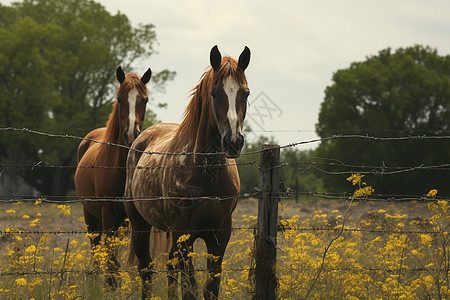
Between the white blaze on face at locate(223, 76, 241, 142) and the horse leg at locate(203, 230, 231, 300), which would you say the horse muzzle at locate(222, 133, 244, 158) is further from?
the horse leg at locate(203, 230, 231, 300)

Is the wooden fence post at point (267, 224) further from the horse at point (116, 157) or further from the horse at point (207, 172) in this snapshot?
the horse at point (116, 157)

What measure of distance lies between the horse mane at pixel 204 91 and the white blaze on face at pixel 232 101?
0.21 feet

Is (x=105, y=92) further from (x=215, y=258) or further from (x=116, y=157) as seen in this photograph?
(x=215, y=258)

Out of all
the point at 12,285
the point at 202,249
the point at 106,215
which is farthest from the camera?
the point at 202,249

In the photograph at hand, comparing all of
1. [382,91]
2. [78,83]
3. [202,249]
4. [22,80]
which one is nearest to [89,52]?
[78,83]

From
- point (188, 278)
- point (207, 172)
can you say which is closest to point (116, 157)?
point (207, 172)

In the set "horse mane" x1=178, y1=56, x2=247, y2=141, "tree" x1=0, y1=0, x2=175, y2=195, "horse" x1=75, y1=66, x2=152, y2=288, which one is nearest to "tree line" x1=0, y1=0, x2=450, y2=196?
"tree" x1=0, y1=0, x2=175, y2=195

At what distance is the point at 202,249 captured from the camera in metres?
9.53

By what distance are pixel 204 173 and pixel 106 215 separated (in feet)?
8.61

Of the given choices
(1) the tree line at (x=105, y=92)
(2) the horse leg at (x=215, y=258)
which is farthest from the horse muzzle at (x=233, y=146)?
(1) the tree line at (x=105, y=92)

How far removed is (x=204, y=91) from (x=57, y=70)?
2845 cm

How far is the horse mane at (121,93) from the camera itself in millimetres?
7863

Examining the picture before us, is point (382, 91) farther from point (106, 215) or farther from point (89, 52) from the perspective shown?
point (106, 215)

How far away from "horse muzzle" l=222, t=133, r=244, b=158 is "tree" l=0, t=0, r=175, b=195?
23.8 metres
